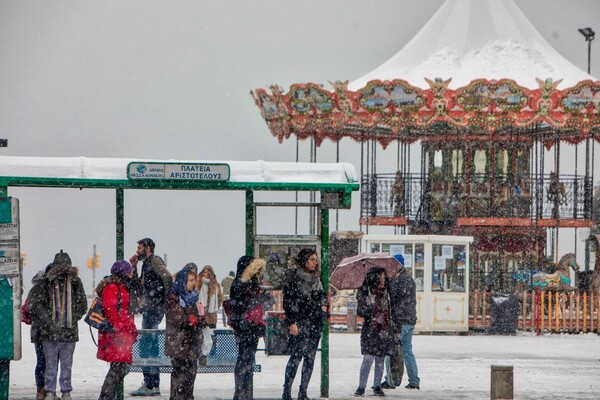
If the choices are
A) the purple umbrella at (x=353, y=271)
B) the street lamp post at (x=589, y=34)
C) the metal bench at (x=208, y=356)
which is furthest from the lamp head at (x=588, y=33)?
the metal bench at (x=208, y=356)

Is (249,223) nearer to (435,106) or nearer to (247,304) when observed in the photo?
(247,304)

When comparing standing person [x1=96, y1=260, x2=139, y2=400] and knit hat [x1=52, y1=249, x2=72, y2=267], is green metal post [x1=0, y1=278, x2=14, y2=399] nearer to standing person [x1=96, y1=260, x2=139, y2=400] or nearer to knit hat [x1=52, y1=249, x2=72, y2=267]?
knit hat [x1=52, y1=249, x2=72, y2=267]

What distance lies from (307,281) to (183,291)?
63.6 inches

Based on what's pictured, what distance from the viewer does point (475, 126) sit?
36812mm

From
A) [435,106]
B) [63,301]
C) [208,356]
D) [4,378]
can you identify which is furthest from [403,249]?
[4,378]

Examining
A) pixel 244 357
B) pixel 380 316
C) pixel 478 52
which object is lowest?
pixel 244 357

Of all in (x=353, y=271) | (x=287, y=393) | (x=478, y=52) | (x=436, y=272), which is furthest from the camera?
(x=478, y=52)

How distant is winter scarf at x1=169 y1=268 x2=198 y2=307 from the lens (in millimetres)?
13578

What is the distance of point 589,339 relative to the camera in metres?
28.8

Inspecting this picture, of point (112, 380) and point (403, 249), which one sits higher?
point (403, 249)

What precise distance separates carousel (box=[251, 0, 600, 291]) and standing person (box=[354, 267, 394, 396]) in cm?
1804

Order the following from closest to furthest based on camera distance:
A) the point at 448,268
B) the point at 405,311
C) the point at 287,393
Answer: the point at 287,393
the point at 405,311
the point at 448,268

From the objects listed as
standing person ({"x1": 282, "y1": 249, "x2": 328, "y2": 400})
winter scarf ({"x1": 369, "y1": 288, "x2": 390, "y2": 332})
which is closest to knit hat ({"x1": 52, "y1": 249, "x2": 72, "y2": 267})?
standing person ({"x1": 282, "y1": 249, "x2": 328, "y2": 400})

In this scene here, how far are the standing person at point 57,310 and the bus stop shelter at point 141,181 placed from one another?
382 mm
